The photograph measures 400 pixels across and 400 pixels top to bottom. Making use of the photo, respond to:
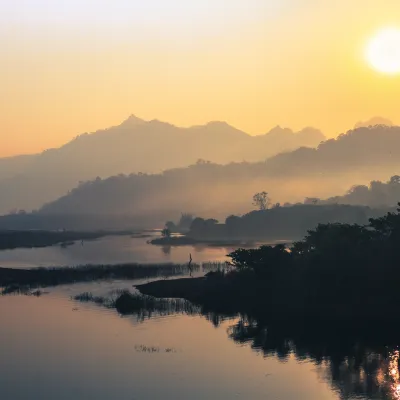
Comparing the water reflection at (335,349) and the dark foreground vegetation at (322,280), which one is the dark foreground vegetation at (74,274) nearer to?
the dark foreground vegetation at (322,280)

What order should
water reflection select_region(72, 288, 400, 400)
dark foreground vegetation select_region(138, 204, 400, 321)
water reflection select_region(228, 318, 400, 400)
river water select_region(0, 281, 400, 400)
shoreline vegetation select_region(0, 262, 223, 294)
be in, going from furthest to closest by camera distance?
1. shoreline vegetation select_region(0, 262, 223, 294)
2. dark foreground vegetation select_region(138, 204, 400, 321)
3. water reflection select_region(72, 288, 400, 400)
4. water reflection select_region(228, 318, 400, 400)
5. river water select_region(0, 281, 400, 400)

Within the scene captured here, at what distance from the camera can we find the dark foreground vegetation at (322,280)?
2694 inches

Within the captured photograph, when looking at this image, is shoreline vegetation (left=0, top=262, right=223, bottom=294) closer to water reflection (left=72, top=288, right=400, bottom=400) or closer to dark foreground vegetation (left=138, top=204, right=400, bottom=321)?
dark foreground vegetation (left=138, top=204, right=400, bottom=321)

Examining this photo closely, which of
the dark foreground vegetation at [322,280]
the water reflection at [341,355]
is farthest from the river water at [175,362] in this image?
the dark foreground vegetation at [322,280]

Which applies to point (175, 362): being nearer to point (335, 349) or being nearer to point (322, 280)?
point (335, 349)

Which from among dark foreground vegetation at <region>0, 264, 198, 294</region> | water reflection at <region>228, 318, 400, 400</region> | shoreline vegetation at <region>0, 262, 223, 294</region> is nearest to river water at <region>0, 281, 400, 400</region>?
water reflection at <region>228, 318, 400, 400</region>

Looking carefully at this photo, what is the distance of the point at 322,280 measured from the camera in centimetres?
7206

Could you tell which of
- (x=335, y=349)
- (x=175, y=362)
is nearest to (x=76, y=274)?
(x=175, y=362)

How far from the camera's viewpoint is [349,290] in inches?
2773

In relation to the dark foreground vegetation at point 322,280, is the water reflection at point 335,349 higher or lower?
lower

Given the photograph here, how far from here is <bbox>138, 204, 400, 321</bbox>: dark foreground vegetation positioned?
68438 millimetres

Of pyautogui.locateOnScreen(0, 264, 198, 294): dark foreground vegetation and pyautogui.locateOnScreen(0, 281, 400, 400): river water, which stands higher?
pyautogui.locateOnScreen(0, 264, 198, 294): dark foreground vegetation

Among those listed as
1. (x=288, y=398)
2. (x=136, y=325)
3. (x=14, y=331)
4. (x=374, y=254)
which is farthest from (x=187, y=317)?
(x=288, y=398)

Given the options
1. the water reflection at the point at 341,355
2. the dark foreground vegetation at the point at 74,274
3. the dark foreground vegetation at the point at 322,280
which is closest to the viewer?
the water reflection at the point at 341,355
